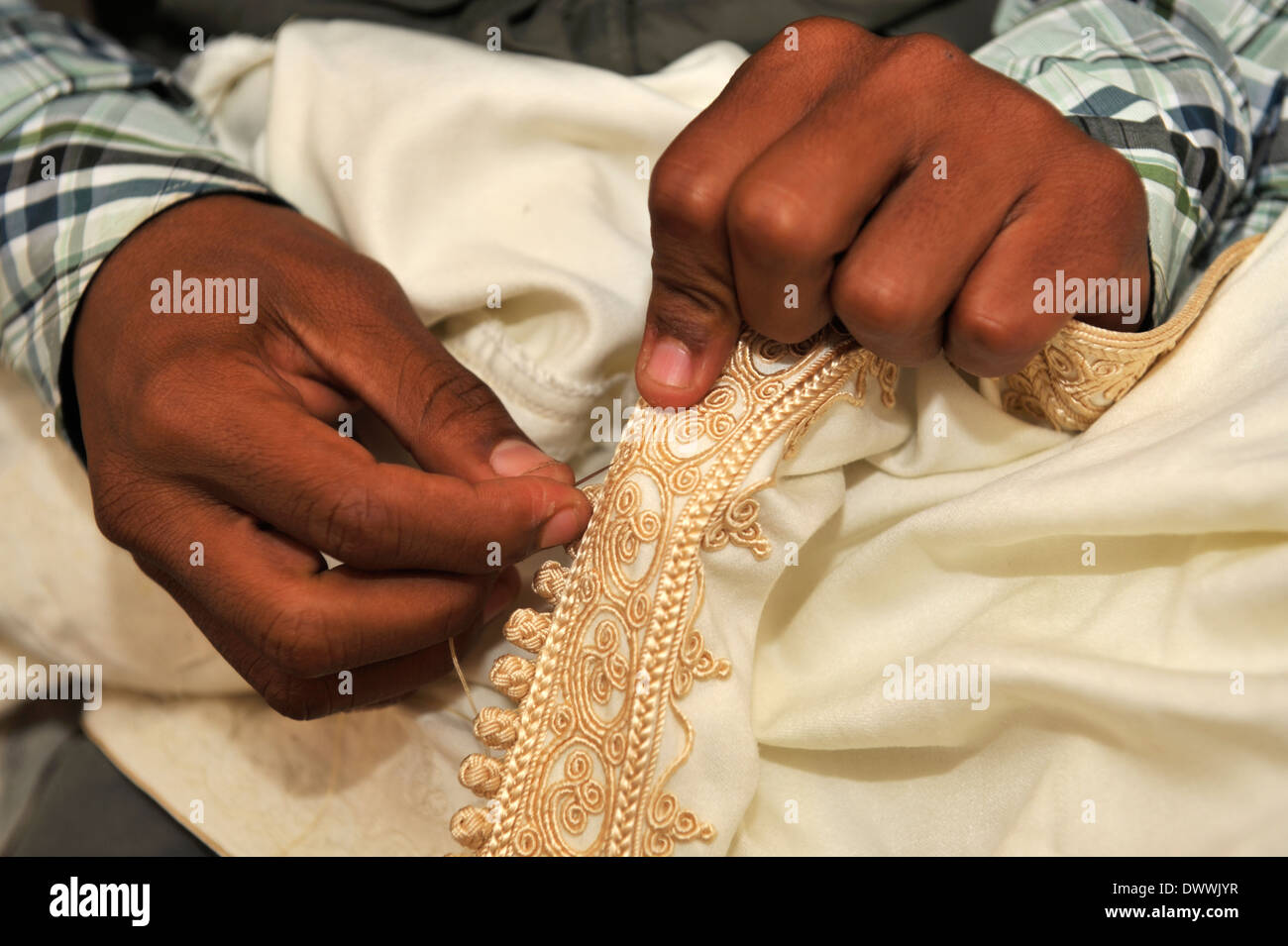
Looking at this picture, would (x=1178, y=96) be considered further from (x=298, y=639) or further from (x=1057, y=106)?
(x=298, y=639)

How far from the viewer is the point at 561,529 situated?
0.74 metres

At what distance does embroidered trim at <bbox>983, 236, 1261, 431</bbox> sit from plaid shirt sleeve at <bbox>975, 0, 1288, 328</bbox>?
0.16ft

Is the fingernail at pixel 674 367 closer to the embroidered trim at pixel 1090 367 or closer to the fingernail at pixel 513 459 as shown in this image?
the fingernail at pixel 513 459

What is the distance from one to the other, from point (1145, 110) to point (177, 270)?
3.00 feet

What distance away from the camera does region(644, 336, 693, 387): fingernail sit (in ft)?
2.35

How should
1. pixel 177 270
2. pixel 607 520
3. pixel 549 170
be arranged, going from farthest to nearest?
pixel 549 170 < pixel 177 270 < pixel 607 520

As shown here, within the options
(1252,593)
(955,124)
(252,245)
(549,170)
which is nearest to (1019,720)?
(1252,593)

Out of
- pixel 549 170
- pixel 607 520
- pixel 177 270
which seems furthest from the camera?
pixel 549 170

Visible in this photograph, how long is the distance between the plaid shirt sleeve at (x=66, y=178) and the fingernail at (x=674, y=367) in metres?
0.49

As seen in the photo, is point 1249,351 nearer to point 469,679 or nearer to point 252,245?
point 469,679

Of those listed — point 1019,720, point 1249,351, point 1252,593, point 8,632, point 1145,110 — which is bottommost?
point 8,632

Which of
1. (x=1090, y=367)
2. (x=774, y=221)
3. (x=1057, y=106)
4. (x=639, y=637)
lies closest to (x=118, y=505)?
(x=639, y=637)

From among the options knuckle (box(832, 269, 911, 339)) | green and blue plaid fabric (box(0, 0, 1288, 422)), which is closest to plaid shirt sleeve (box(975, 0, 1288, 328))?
green and blue plaid fabric (box(0, 0, 1288, 422))

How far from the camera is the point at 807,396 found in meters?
0.71
